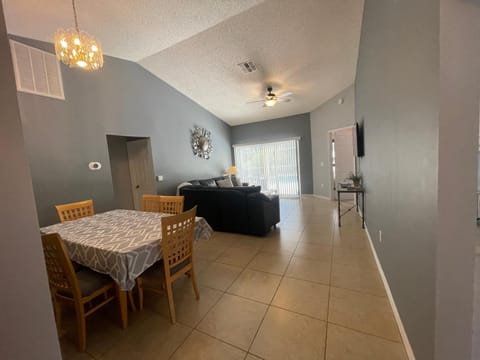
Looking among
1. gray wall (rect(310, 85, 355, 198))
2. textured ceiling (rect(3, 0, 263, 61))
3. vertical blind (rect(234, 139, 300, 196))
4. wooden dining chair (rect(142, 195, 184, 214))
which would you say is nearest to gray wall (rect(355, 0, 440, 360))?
textured ceiling (rect(3, 0, 263, 61))

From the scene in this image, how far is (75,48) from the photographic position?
1914 mm

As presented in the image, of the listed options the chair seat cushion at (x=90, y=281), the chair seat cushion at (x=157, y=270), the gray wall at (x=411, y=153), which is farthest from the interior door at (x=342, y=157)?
the chair seat cushion at (x=90, y=281)

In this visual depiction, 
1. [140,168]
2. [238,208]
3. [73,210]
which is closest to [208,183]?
[140,168]

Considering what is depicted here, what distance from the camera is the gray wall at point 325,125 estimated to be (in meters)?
4.93

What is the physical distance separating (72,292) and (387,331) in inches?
92.0

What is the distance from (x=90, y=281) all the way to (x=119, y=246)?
0.42 m

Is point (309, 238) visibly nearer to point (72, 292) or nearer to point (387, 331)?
point (387, 331)

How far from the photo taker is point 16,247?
2.34ft

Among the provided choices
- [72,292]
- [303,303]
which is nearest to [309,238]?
[303,303]

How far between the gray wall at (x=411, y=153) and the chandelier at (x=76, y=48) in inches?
103

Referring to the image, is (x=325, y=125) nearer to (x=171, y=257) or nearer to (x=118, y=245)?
(x=171, y=257)

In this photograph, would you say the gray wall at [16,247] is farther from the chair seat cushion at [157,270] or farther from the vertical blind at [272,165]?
the vertical blind at [272,165]

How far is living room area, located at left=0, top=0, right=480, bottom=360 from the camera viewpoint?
2.79 feet

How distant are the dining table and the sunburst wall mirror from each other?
12.2 ft
